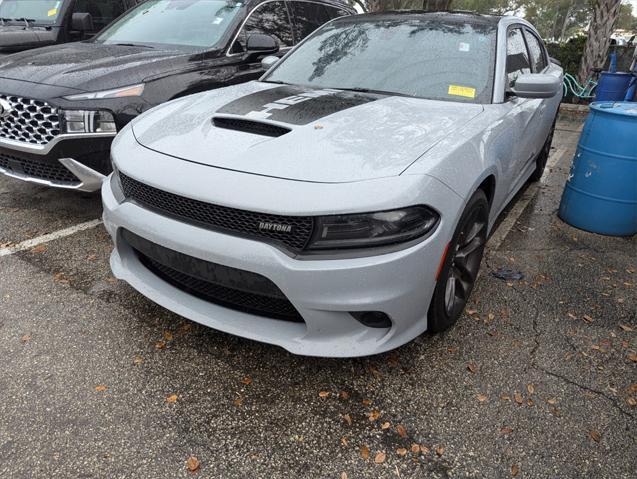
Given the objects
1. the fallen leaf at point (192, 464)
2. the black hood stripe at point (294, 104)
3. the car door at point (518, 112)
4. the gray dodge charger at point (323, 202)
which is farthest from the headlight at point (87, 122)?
the car door at point (518, 112)

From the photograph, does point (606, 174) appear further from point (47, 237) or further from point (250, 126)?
point (47, 237)

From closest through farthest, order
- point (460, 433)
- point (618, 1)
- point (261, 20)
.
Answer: point (460, 433) < point (261, 20) < point (618, 1)

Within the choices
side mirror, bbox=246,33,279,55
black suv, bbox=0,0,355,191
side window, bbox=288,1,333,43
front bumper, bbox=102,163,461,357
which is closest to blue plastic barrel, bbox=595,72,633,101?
side window, bbox=288,1,333,43

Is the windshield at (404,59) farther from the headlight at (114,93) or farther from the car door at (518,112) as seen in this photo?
the headlight at (114,93)

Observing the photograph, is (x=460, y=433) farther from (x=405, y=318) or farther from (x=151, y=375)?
(x=151, y=375)

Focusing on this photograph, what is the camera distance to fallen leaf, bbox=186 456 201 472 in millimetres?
1827

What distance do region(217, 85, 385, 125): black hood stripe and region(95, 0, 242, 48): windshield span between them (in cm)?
169

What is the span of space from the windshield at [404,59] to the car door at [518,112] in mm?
217

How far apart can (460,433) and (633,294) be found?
1954 mm

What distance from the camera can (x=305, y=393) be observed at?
7.25ft

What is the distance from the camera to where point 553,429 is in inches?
80.7

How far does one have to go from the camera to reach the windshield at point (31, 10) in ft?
18.8

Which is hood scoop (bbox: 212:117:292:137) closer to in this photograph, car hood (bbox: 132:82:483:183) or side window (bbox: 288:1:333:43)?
car hood (bbox: 132:82:483:183)

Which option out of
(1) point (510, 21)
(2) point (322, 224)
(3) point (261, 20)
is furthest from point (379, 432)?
(3) point (261, 20)
